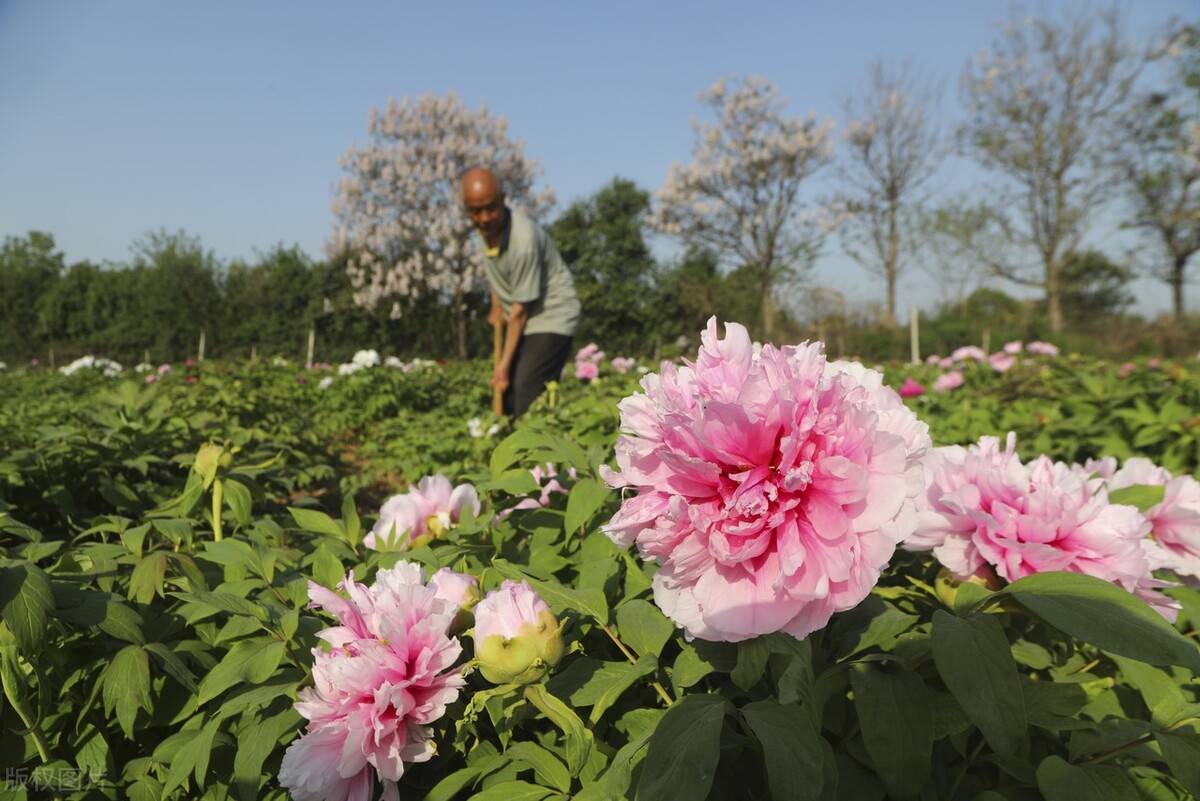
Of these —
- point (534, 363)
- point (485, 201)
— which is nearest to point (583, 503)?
point (485, 201)

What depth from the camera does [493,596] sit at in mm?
748

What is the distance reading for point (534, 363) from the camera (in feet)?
14.4

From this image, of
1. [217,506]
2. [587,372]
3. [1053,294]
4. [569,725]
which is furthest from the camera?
[1053,294]

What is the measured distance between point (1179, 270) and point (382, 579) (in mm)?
31476

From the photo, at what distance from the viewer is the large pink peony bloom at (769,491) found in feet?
2.02

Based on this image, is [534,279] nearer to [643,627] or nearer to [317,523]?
[317,523]

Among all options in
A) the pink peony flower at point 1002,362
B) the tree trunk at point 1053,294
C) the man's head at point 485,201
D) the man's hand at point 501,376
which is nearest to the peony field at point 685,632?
the man's head at point 485,201

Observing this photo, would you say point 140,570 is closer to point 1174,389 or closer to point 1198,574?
point 1198,574

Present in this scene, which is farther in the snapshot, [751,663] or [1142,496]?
[1142,496]

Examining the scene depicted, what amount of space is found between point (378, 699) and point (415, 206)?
27897 millimetres

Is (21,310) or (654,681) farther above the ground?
(21,310)

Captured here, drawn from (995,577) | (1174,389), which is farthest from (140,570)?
(1174,389)

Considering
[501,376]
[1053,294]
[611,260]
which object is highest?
[611,260]

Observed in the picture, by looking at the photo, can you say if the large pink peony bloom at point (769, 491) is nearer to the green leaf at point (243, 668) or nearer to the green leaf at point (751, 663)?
the green leaf at point (751, 663)
